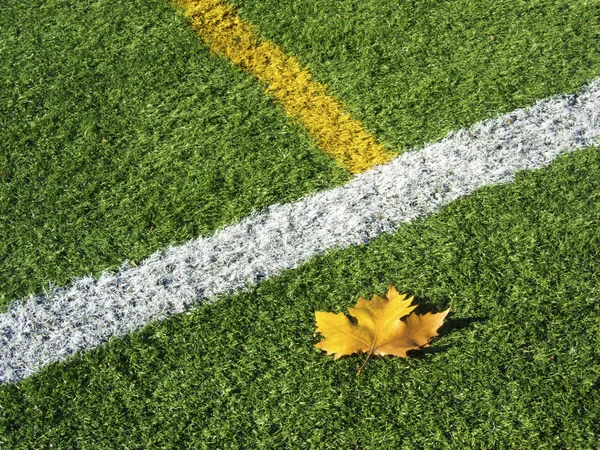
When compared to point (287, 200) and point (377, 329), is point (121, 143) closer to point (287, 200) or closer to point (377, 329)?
point (287, 200)

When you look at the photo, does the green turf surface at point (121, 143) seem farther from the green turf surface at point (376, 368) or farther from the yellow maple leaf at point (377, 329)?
the yellow maple leaf at point (377, 329)

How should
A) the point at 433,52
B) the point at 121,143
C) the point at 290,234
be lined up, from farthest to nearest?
the point at 433,52 < the point at 121,143 < the point at 290,234

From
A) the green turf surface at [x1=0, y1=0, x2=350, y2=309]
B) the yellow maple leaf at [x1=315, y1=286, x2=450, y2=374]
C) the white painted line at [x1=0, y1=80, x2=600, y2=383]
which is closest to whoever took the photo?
the yellow maple leaf at [x1=315, y1=286, x2=450, y2=374]

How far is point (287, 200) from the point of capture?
9.47ft

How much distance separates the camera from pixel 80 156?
3.06 metres

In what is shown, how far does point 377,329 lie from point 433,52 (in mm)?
1410

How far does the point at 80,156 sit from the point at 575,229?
181 cm

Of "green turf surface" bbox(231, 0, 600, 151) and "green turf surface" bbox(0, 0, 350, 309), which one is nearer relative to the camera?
"green turf surface" bbox(0, 0, 350, 309)

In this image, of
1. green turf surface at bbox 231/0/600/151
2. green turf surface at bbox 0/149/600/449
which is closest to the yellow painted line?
green turf surface at bbox 231/0/600/151

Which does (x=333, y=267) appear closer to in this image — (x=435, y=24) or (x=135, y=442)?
(x=135, y=442)

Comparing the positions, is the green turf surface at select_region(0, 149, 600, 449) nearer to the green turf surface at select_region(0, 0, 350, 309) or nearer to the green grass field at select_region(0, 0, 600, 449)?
the green grass field at select_region(0, 0, 600, 449)

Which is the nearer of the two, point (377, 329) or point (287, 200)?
point (377, 329)

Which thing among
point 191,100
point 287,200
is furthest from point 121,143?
point 287,200

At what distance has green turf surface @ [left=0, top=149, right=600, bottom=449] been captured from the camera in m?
2.30
